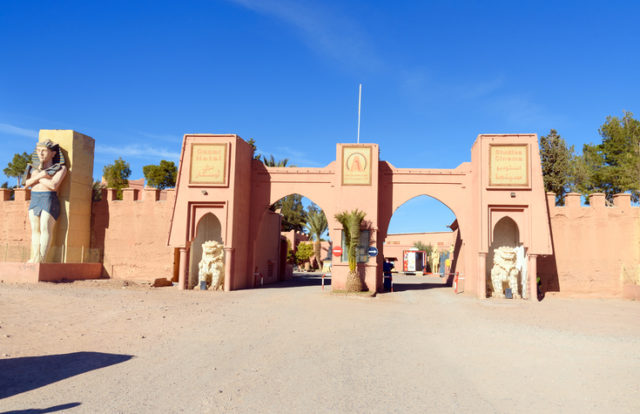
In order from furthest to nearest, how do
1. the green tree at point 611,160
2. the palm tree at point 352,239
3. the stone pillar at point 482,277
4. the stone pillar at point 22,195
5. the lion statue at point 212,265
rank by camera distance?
1. the green tree at point 611,160
2. the stone pillar at point 22,195
3. the lion statue at point 212,265
4. the palm tree at point 352,239
5. the stone pillar at point 482,277

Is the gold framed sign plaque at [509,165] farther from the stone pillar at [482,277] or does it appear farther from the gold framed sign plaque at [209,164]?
the gold framed sign plaque at [209,164]

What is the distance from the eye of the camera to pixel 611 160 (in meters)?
34.4

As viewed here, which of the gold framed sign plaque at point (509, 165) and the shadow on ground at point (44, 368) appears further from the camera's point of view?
the gold framed sign plaque at point (509, 165)

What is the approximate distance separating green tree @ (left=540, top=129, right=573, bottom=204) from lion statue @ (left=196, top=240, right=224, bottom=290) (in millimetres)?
24558

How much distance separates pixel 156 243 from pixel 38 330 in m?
14.3

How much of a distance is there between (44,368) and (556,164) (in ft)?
115

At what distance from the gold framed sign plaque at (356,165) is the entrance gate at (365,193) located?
0.15ft

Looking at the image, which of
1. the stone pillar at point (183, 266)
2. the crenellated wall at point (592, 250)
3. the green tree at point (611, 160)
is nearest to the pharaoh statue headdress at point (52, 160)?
the stone pillar at point (183, 266)

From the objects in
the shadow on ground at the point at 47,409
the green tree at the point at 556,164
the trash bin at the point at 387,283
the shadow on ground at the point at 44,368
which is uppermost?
the green tree at the point at 556,164

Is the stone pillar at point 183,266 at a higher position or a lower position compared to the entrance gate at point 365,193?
lower

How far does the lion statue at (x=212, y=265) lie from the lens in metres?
20.9

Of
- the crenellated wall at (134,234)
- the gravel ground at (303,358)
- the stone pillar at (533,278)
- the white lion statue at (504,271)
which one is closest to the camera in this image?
the gravel ground at (303,358)

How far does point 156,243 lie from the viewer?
79.4ft

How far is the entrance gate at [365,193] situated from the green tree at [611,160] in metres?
15.7
